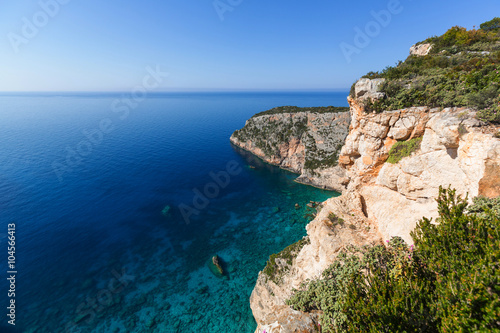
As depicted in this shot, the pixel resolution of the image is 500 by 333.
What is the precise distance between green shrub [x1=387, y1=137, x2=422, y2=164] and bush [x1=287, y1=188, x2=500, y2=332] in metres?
5.57

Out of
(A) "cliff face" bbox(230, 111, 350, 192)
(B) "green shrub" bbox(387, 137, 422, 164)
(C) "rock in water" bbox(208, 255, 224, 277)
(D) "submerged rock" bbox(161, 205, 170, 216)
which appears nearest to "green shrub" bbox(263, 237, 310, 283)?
(C) "rock in water" bbox(208, 255, 224, 277)

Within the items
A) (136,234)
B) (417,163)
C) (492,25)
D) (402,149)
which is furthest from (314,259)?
(492,25)

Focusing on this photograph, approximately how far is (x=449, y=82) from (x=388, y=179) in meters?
7.97

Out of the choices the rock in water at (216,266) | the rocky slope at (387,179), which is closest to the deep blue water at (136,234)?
the rock in water at (216,266)

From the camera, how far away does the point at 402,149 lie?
15406 mm

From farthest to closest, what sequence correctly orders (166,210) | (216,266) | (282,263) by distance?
(166,210)
(216,266)
(282,263)

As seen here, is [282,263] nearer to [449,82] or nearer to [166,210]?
[449,82]

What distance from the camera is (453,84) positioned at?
45.9 ft

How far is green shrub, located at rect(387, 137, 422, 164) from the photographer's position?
48.2 feet

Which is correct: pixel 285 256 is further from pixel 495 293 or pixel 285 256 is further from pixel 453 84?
pixel 453 84

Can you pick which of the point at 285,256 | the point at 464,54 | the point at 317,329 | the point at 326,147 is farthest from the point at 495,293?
the point at 326,147

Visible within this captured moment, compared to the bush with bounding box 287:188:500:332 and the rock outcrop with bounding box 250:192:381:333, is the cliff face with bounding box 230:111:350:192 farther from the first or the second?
the bush with bounding box 287:188:500:332

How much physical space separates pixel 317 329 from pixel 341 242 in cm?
664

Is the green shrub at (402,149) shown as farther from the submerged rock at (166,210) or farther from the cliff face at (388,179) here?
the submerged rock at (166,210)
